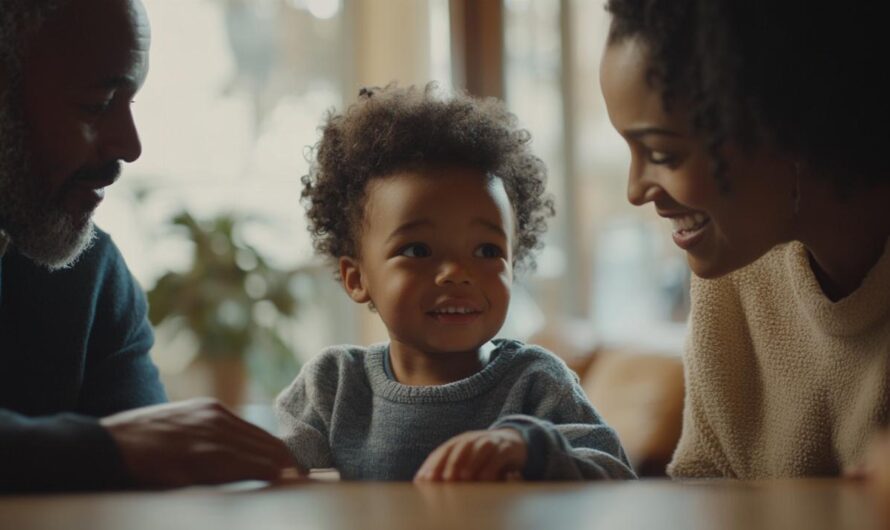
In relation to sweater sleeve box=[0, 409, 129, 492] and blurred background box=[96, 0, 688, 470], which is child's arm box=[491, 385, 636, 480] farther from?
blurred background box=[96, 0, 688, 470]

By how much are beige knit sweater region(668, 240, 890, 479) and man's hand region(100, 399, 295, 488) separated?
0.71 meters

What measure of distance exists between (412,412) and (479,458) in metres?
0.40

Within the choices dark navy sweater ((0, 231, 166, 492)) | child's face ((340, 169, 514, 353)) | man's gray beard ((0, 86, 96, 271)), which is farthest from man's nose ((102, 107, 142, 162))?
child's face ((340, 169, 514, 353))

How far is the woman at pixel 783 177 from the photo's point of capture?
4.00 ft

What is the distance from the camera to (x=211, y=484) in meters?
1.15

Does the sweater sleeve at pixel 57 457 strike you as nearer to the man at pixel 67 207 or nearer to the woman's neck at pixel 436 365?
the man at pixel 67 207

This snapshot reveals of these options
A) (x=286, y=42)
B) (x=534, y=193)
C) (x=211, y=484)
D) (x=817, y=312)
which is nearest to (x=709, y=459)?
(x=817, y=312)

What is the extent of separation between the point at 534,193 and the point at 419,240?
295 millimetres

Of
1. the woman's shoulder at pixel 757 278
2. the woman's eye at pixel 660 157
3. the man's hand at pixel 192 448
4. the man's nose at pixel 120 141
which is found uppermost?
the man's nose at pixel 120 141

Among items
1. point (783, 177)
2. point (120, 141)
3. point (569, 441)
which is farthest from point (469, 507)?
point (120, 141)

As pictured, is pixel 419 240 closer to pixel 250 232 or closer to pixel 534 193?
pixel 534 193

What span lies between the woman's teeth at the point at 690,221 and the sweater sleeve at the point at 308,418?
0.57m

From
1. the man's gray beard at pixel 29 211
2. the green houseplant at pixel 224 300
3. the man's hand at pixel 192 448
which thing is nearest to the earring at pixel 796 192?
the man's hand at pixel 192 448

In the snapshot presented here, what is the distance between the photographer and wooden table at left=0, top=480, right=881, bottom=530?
2.86 feet
